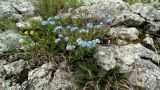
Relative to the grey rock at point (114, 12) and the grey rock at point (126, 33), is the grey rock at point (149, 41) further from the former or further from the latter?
the grey rock at point (114, 12)

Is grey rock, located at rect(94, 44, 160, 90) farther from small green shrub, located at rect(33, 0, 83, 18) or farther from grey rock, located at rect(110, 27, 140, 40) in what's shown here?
small green shrub, located at rect(33, 0, 83, 18)

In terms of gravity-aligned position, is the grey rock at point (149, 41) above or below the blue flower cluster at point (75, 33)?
below

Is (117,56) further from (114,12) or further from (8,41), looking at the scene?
(8,41)

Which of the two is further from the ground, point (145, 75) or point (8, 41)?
point (8, 41)

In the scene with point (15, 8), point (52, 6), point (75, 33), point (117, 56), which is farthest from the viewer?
point (15, 8)

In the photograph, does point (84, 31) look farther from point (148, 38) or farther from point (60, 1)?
point (60, 1)

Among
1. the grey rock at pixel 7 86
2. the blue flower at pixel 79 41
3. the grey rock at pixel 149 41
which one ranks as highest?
the blue flower at pixel 79 41

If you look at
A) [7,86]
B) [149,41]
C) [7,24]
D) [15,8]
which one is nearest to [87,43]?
[149,41]

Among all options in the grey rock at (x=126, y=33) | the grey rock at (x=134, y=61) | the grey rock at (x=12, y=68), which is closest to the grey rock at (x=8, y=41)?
the grey rock at (x=12, y=68)

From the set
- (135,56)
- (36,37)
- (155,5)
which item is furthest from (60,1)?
(135,56)
